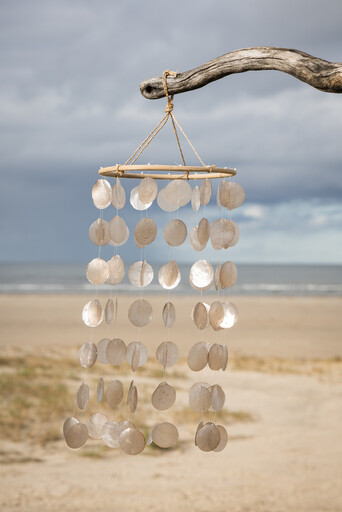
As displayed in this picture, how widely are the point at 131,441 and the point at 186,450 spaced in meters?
3.01

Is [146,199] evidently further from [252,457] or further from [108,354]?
[252,457]

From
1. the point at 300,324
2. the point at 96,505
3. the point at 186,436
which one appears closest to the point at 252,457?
the point at 186,436

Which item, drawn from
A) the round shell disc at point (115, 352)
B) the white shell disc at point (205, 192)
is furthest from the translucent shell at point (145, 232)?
the round shell disc at point (115, 352)

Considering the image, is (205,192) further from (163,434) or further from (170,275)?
(163,434)

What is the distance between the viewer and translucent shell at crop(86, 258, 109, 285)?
6.03 ft

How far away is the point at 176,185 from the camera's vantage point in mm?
1797

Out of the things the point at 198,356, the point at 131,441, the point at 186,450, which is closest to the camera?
the point at 131,441

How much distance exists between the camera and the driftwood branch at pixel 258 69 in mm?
1706

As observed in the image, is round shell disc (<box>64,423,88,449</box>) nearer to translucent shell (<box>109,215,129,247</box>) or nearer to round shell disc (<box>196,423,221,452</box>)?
round shell disc (<box>196,423,221,452</box>)

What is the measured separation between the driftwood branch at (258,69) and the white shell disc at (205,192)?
→ 35cm

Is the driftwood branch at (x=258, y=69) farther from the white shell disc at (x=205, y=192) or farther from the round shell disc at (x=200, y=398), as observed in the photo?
the round shell disc at (x=200, y=398)

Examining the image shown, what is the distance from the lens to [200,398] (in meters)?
1.78

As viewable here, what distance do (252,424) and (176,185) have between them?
384 cm

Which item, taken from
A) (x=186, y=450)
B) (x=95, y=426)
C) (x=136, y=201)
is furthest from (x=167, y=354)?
(x=186, y=450)
